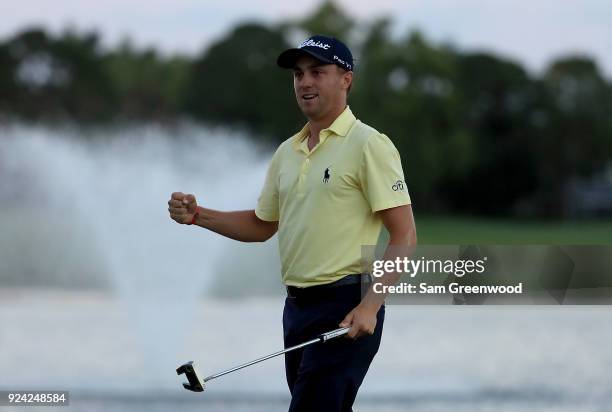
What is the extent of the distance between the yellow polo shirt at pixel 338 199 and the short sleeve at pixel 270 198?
11.1 inches

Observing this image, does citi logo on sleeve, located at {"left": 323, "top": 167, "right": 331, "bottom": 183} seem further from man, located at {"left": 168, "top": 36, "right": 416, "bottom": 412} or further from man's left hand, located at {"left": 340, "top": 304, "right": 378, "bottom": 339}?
man's left hand, located at {"left": 340, "top": 304, "right": 378, "bottom": 339}

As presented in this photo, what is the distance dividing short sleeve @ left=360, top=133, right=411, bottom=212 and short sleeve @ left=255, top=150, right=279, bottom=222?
1.87 ft

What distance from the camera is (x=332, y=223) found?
4.64m

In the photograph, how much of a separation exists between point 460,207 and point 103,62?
26.1 m

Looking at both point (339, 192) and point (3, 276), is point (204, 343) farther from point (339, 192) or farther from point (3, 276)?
point (3, 276)

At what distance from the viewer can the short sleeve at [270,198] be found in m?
5.10

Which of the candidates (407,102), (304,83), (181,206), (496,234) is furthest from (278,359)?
(407,102)

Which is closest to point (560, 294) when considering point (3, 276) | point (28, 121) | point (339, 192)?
point (339, 192)

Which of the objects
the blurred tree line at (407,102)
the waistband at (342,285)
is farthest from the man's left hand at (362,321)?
the blurred tree line at (407,102)

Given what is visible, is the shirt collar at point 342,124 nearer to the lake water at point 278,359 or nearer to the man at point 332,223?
the man at point 332,223

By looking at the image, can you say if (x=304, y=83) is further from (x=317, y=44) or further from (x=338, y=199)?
(x=338, y=199)

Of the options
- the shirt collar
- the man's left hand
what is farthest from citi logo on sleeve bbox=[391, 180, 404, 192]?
the man's left hand

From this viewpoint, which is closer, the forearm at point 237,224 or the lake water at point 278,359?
the forearm at point 237,224

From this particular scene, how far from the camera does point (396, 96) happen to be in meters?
73.0
